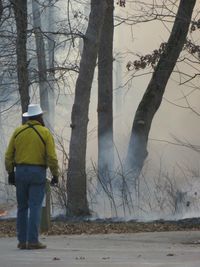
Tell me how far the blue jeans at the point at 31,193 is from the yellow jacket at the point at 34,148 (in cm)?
9

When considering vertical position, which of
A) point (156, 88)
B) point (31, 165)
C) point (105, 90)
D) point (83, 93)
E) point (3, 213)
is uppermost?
point (105, 90)

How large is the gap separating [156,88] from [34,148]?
7202mm

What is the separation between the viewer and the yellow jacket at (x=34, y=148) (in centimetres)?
853

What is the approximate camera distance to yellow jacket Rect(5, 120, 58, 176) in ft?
28.0

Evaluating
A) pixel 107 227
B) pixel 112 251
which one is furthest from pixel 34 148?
pixel 107 227

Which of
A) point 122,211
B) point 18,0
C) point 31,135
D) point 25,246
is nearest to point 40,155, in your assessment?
point 31,135

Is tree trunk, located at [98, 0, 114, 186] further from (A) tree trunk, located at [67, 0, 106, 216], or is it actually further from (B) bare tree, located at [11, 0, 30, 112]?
(A) tree trunk, located at [67, 0, 106, 216]

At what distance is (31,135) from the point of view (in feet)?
28.1

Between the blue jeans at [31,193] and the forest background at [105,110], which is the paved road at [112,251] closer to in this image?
the blue jeans at [31,193]

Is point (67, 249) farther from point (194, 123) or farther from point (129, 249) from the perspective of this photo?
point (194, 123)

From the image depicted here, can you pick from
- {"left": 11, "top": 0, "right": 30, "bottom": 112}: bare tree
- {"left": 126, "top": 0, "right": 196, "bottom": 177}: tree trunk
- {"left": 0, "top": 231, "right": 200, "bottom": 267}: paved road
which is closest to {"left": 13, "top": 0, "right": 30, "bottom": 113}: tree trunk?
{"left": 11, "top": 0, "right": 30, "bottom": 112}: bare tree

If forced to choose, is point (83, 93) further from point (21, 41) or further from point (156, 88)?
point (156, 88)

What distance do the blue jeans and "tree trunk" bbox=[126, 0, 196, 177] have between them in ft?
20.7

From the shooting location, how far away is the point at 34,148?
337 inches
